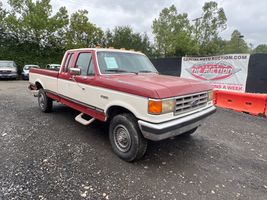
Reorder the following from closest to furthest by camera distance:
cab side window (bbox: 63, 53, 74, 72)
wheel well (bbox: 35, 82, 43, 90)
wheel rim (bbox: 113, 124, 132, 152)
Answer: wheel rim (bbox: 113, 124, 132, 152), cab side window (bbox: 63, 53, 74, 72), wheel well (bbox: 35, 82, 43, 90)

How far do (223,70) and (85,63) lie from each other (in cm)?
617

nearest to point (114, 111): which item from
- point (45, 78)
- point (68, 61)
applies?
point (68, 61)

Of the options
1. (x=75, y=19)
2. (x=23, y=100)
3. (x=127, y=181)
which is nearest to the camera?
(x=127, y=181)

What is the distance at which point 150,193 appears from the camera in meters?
2.64

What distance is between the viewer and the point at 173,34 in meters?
29.2

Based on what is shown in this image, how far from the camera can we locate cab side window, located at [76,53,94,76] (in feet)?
13.3

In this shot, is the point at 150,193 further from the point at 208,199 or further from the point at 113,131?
the point at 113,131

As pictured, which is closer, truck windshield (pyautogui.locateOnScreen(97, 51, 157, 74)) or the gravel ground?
the gravel ground

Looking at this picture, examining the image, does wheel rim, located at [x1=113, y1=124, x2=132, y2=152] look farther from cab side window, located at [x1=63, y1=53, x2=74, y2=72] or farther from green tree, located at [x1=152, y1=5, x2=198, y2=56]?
green tree, located at [x1=152, y1=5, x2=198, y2=56]

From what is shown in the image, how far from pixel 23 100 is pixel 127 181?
23.4 feet

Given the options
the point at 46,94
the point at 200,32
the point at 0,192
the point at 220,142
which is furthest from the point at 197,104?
the point at 200,32

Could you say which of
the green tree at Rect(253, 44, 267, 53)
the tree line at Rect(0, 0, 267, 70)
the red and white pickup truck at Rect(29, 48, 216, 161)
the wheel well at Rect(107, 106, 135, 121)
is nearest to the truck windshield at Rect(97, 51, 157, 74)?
the red and white pickup truck at Rect(29, 48, 216, 161)

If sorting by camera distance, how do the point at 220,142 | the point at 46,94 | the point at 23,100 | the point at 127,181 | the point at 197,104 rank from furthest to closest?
the point at 23,100
the point at 46,94
the point at 220,142
the point at 197,104
the point at 127,181

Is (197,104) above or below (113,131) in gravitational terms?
above
